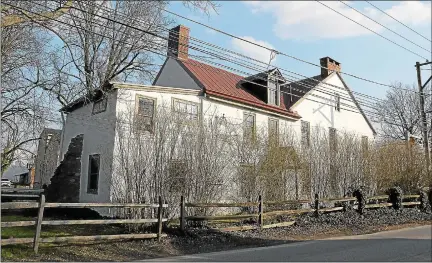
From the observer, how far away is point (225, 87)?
2195 centimetres

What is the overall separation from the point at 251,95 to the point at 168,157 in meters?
11.1

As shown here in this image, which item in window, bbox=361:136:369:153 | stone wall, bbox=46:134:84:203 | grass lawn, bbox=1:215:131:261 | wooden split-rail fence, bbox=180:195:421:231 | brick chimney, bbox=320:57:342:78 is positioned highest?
brick chimney, bbox=320:57:342:78

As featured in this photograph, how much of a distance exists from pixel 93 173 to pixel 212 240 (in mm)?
7672

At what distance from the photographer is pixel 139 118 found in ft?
46.3

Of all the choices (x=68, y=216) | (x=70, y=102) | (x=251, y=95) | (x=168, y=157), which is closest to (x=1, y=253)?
(x=168, y=157)

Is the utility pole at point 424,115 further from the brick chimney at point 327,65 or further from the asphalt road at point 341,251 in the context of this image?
the asphalt road at point 341,251

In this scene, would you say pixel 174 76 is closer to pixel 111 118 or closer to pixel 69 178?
pixel 111 118

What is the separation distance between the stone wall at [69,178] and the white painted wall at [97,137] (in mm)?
352

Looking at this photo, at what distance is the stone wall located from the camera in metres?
17.8

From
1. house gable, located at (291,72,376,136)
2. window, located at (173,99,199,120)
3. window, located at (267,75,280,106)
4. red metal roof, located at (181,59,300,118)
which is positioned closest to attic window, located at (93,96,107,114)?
window, located at (173,99,199,120)

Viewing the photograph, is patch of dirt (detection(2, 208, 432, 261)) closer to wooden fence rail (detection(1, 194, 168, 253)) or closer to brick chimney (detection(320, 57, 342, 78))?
wooden fence rail (detection(1, 194, 168, 253))

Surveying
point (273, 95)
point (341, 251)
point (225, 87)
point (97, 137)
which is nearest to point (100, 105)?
point (97, 137)

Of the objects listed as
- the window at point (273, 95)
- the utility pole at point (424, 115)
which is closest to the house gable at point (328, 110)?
the window at point (273, 95)

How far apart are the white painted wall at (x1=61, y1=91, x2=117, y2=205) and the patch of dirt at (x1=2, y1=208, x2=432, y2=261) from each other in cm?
455
